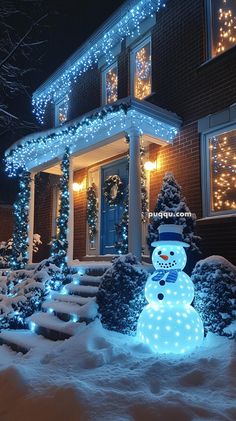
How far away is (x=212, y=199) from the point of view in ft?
25.9

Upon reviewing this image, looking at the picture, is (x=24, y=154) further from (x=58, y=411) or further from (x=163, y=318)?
(x=58, y=411)

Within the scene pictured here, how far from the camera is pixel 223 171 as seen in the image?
7.77 metres

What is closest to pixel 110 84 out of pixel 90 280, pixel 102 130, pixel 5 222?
pixel 102 130

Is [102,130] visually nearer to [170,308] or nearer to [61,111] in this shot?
[170,308]

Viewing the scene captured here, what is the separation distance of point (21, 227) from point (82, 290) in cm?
449

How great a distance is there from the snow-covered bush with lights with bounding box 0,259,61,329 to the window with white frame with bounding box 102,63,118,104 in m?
5.36

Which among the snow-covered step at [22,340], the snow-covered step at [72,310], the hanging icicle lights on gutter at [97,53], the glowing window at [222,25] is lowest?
the snow-covered step at [22,340]

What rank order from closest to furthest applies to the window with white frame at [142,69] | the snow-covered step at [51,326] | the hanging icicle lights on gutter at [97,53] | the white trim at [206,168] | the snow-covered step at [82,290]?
1. the snow-covered step at [51,326]
2. the snow-covered step at [82,290]
3. the white trim at [206,168]
4. the hanging icicle lights on gutter at [97,53]
5. the window with white frame at [142,69]

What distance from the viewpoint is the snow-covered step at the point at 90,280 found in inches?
303

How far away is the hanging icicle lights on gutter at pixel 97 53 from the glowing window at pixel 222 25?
1754 millimetres

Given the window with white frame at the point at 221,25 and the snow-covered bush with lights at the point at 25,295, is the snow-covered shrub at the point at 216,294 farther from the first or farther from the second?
the window with white frame at the point at 221,25

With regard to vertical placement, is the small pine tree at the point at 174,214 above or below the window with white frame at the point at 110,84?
below

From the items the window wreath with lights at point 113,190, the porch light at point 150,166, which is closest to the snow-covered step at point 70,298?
the window wreath with lights at point 113,190

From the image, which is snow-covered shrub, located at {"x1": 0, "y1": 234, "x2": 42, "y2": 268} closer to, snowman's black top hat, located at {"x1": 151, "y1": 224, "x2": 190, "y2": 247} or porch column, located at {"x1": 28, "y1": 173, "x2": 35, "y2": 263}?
porch column, located at {"x1": 28, "y1": 173, "x2": 35, "y2": 263}
